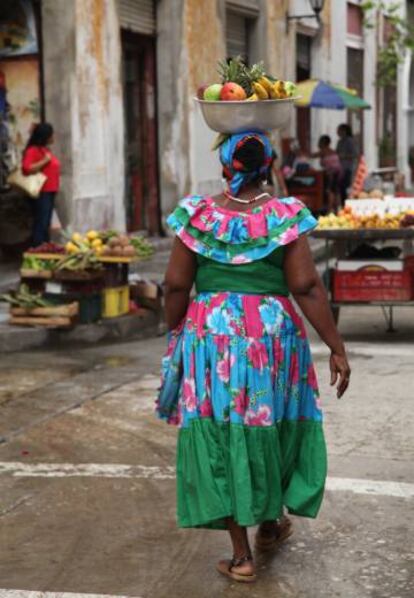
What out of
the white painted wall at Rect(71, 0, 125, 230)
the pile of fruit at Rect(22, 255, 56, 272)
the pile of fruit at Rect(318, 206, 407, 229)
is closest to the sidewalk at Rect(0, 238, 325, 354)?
the pile of fruit at Rect(22, 255, 56, 272)

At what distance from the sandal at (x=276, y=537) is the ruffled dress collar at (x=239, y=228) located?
3.90ft

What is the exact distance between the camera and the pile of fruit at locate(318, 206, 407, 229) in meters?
10.8

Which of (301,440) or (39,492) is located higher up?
(301,440)

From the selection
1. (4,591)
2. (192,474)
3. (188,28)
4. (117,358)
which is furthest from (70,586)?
(188,28)

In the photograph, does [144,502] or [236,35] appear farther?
[236,35]

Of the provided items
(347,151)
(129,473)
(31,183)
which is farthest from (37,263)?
(347,151)

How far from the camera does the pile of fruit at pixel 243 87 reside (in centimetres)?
508

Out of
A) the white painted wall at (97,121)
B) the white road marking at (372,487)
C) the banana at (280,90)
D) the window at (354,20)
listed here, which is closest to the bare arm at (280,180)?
the white painted wall at (97,121)

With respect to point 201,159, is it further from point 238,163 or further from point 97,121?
point 238,163

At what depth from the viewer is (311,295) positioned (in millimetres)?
4938

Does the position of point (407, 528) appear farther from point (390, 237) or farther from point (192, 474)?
point (390, 237)

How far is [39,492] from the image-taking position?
20.3 feet

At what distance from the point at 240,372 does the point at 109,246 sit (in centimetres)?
683

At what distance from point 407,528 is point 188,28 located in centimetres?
1514
